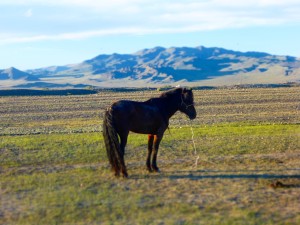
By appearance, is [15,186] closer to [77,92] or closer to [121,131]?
[121,131]

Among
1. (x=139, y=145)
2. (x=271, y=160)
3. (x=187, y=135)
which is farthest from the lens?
(x=187, y=135)

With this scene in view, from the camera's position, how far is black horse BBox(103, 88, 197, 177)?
11234mm

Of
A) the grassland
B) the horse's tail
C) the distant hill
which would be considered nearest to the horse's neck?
the grassland

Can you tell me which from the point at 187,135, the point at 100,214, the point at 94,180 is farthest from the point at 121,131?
the point at 187,135

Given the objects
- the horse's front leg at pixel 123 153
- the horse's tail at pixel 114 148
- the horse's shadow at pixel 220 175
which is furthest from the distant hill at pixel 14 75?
the horse's shadow at pixel 220 175

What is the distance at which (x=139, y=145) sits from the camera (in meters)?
15.6

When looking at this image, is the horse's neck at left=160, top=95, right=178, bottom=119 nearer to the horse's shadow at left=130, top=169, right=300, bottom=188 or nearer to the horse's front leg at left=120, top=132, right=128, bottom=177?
the horse's front leg at left=120, top=132, right=128, bottom=177

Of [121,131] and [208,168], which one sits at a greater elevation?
[121,131]

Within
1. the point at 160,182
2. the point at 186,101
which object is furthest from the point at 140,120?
the point at 160,182

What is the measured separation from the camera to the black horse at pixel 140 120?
11234 mm

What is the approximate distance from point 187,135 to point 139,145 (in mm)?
2755

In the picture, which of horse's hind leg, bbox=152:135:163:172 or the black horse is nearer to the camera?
the black horse

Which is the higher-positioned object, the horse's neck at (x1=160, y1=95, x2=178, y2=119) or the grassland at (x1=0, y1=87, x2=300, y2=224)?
the horse's neck at (x1=160, y1=95, x2=178, y2=119)

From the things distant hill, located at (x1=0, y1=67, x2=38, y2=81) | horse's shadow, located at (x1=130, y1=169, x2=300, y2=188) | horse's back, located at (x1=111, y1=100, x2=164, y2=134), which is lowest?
horse's shadow, located at (x1=130, y1=169, x2=300, y2=188)
